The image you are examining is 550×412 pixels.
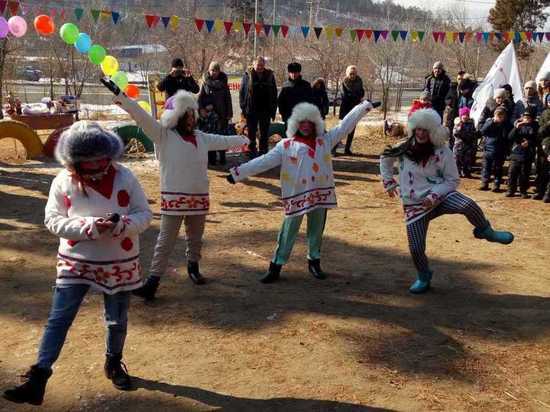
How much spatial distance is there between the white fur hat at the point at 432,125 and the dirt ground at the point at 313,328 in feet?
4.64

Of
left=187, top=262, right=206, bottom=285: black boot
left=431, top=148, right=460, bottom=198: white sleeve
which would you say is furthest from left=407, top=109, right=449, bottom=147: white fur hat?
left=187, top=262, right=206, bottom=285: black boot

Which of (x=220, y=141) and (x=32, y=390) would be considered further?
(x=220, y=141)

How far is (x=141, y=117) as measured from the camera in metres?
4.86

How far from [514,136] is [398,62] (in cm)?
2444

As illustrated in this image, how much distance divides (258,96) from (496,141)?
4201 millimetres

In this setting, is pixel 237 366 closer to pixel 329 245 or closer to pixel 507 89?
pixel 329 245

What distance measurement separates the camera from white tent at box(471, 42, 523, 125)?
505 inches

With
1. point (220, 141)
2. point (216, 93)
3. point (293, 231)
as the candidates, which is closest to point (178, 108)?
point (220, 141)

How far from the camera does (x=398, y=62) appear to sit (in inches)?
1300

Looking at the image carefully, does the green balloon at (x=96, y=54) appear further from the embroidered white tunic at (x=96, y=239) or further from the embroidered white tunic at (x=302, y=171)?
the embroidered white tunic at (x=96, y=239)

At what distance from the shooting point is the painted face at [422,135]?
5152mm

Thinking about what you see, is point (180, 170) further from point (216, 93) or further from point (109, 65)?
point (109, 65)

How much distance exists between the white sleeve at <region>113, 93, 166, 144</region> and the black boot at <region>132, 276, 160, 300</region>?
3.89 ft

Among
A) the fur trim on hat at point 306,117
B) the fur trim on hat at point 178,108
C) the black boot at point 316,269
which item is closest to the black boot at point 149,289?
the fur trim on hat at point 178,108
